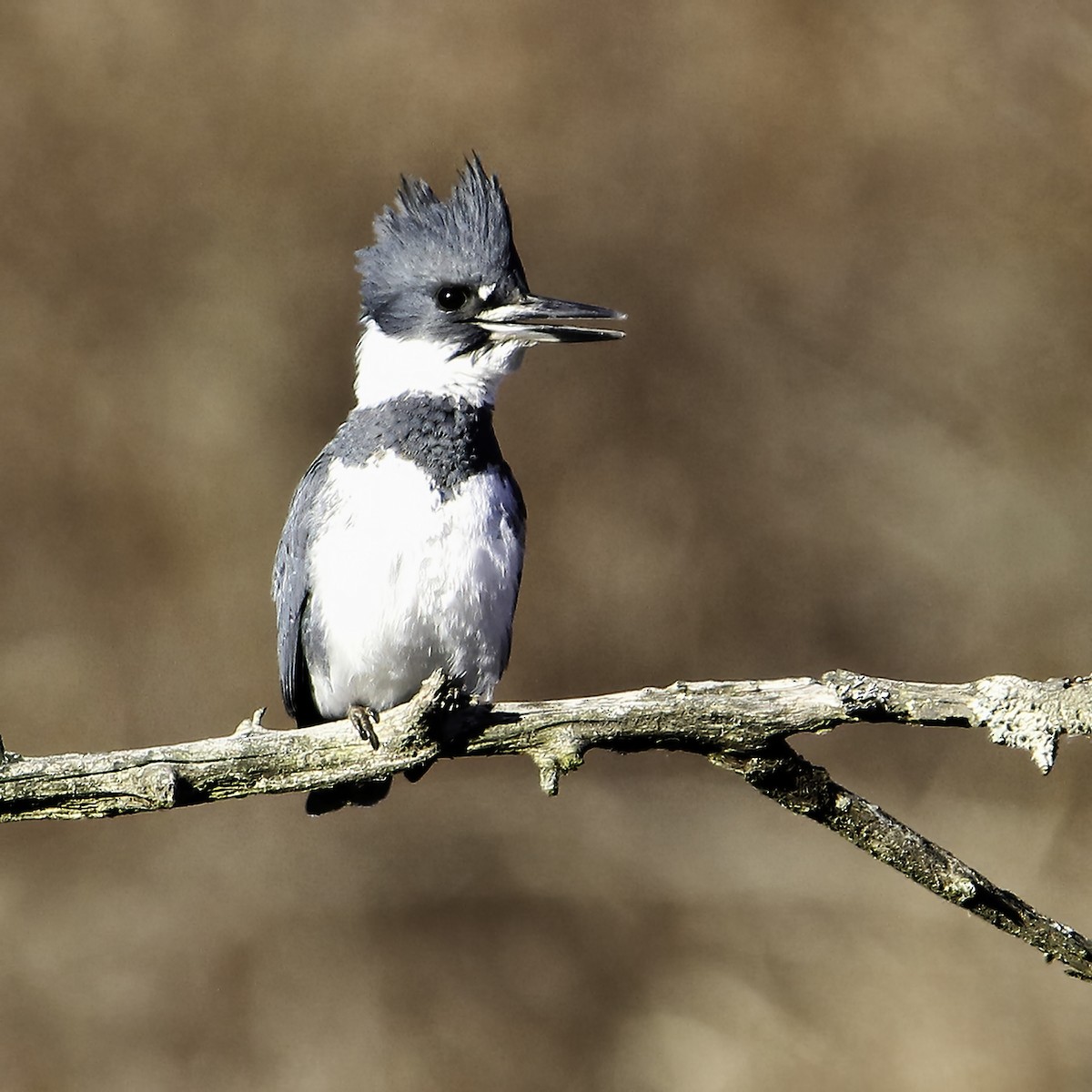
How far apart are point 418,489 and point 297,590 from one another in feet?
1.30

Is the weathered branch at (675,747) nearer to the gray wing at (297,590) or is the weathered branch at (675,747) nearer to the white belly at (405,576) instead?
the white belly at (405,576)

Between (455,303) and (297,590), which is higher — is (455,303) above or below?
above

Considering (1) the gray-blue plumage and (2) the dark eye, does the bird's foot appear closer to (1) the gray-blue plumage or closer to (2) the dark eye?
(1) the gray-blue plumage

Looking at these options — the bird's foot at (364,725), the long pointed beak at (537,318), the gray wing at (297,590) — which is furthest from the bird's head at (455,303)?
the bird's foot at (364,725)

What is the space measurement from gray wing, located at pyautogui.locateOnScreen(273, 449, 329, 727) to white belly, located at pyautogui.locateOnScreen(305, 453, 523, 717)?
5 centimetres

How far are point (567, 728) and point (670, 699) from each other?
0.51 ft

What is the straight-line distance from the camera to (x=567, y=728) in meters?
2.27

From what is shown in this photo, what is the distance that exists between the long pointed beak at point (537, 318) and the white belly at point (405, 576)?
0.29m

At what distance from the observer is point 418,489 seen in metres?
2.85

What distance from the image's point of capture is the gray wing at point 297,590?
304 cm

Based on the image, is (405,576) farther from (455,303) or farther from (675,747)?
(675,747)

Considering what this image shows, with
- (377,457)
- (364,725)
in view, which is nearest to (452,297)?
(377,457)

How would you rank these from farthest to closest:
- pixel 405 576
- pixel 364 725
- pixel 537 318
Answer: pixel 537 318
pixel 405 576
pixel 364 725

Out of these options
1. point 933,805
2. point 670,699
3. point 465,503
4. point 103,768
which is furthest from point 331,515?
point 933,805
